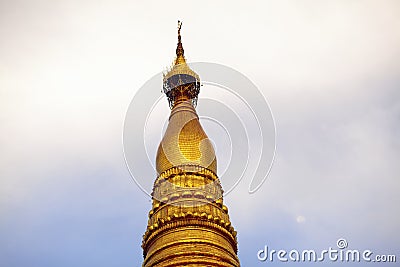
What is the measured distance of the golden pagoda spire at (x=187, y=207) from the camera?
23531 mm

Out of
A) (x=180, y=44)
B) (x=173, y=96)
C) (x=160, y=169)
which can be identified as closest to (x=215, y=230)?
(x=160, y=169)

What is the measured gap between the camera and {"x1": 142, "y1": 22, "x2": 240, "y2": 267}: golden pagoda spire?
2353 cm

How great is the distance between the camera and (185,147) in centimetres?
2777

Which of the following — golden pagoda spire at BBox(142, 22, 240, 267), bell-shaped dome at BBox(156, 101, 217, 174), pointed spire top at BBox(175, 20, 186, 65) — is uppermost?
pointed spire top at BBox(175, 20, 186, 65)

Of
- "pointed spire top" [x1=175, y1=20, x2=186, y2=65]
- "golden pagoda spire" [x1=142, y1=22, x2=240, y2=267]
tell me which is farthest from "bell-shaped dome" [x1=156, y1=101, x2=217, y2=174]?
"pointed spire top" [x1=175, y1=20, x2=186, y2=65]

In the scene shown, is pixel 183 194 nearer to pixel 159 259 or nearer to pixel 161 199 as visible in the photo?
pixel 161 199

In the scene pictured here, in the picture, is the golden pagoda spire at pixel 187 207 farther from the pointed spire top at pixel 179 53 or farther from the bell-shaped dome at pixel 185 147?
the pointed spire top at pixel 179 53

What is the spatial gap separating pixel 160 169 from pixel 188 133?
255cm

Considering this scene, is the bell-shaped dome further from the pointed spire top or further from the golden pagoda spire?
the pointed spire top

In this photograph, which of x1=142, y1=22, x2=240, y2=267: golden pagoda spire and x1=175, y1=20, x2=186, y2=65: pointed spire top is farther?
x1=175, y1=20, x2=186, y2=65: pointed spire top

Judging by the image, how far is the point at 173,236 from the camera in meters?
24.1

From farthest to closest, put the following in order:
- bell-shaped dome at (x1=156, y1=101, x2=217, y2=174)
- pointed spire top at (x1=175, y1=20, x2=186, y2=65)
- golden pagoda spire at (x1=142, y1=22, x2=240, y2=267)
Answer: pointed spire top at (x1=175, y1=20, x2=186, y2=65) < bell-shaped dome at (x1=156, y1=101, x2=217, y2=174) < golden pagoda spire at (x1=142, y1=22, x2=240, y2=267)

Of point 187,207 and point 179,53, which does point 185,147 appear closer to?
point 187,207

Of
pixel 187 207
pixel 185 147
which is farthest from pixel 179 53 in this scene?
pixel 187 207
